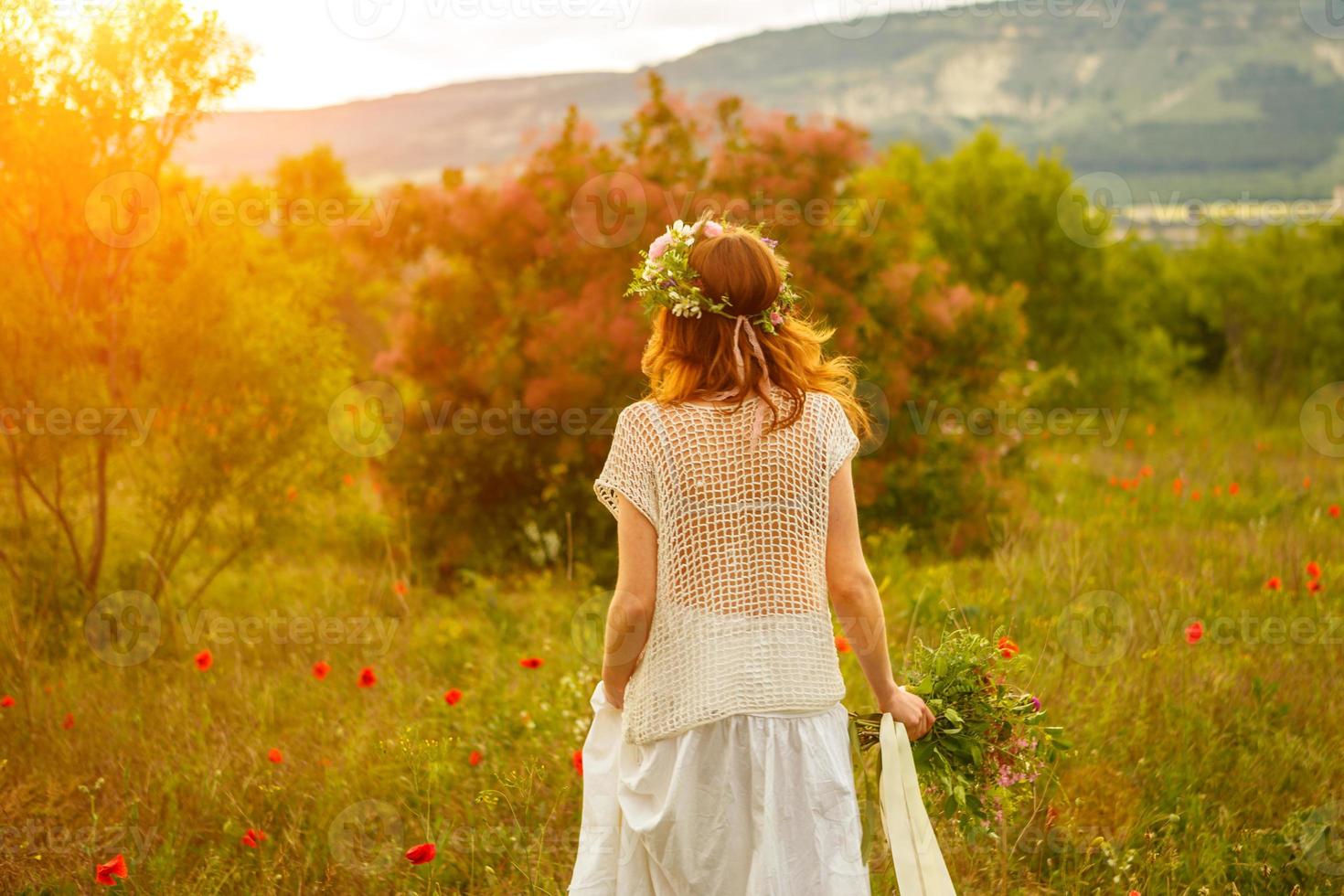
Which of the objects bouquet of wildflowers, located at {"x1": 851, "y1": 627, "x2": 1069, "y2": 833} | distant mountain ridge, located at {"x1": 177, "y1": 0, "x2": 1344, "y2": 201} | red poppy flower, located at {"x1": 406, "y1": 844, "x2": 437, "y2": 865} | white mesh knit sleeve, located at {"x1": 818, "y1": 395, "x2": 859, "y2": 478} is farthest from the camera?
distant mountain ridge, located at {"x1": 177, "y1": 0, "x2": 1344, "y2": 201}

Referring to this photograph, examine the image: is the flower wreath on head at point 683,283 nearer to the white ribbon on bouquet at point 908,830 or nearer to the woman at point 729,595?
the woman at point 729,595

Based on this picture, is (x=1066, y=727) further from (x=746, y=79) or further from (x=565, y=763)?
(x=746, y=79)

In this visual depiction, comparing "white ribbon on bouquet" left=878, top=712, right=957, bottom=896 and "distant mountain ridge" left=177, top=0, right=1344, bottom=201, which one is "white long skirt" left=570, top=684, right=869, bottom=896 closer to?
"white ribbon on bouquet" left=878, top=712, right=957, bottom=896

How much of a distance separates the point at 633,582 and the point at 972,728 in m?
0.96

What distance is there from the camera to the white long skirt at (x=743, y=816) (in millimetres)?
2512

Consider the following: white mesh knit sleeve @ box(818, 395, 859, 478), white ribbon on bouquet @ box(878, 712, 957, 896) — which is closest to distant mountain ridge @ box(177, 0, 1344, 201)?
white mesh knit sleeve @ box(818, 395, 859, 478)

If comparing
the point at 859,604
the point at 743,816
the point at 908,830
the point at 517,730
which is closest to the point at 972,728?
the point at 908,830

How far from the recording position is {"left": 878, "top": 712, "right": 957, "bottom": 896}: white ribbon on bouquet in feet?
8.68

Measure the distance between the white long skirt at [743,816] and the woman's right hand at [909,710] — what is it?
17cm

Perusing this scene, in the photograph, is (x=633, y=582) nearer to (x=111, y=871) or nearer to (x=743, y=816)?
(x=743, y=816)

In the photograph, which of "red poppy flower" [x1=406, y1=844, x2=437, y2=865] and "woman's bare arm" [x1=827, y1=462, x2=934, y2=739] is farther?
"red poppy flower" [x1=406, y1=844, x2=437, y2=865]

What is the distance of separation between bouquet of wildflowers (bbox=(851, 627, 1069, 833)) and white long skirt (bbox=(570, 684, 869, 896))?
279 mm

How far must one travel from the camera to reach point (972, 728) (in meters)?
2.81

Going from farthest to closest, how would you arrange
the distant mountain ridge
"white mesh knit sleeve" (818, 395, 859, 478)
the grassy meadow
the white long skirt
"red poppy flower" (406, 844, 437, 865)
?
the distant mountain ridge → the grassy meadow → "red poppy flower" (406, 844, 437, 865) → "white mesh knit sleeve" (818, 395, 859, 478) → the white long skirt
